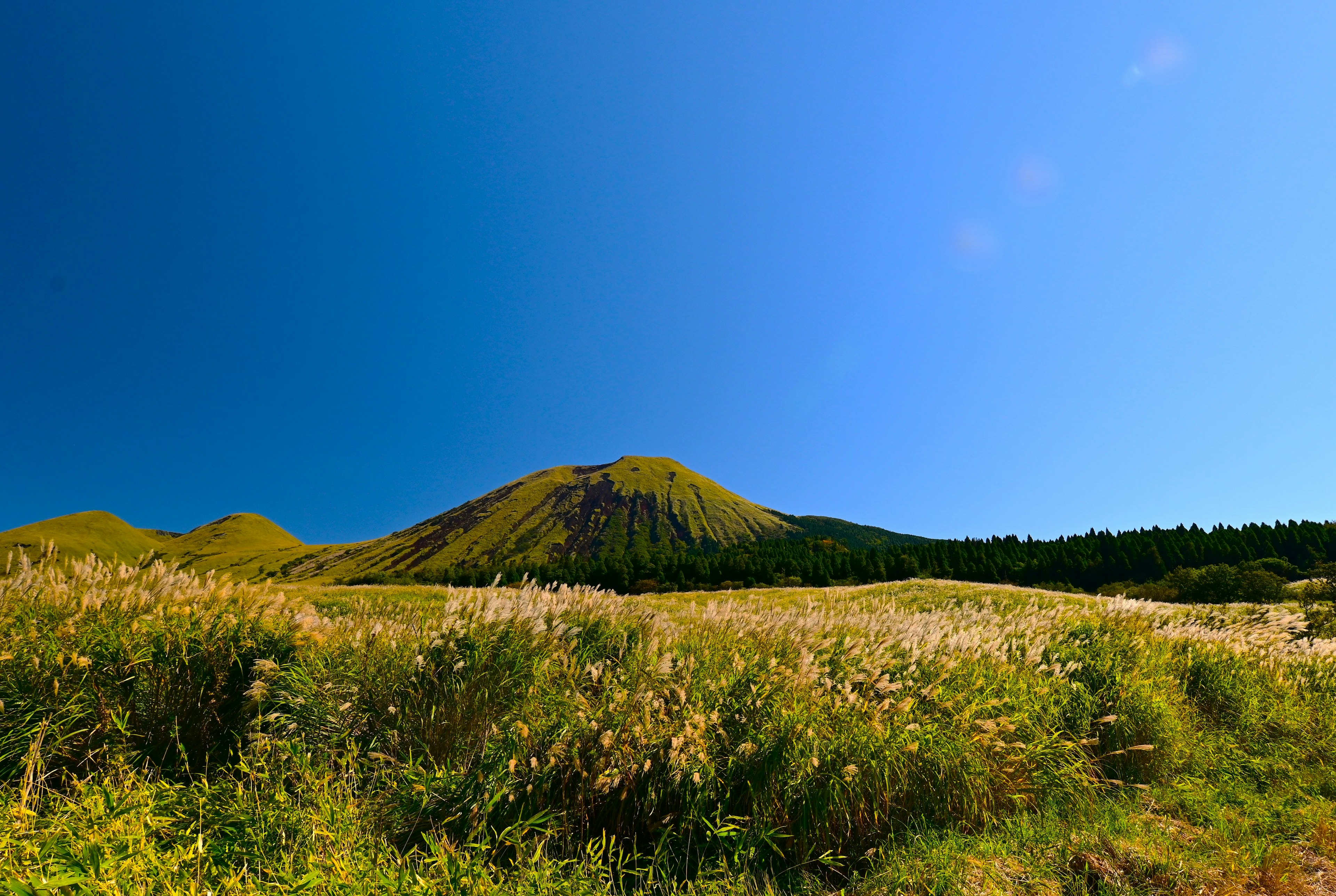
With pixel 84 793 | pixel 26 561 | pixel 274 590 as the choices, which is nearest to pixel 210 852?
pixel 84 793

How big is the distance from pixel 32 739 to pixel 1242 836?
8910mm

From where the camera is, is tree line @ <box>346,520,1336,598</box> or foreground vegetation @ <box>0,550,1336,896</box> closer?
foreground vegetation @ <box>0,550,1336,896</box>

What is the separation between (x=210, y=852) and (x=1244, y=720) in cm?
1036

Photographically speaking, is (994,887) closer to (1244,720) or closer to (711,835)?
(711,835)

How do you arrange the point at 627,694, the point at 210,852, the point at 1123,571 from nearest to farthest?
1. the point at 210,852
2. the point at 627,694
3. the point at 1123,571

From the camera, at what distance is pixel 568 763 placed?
377 centimetres

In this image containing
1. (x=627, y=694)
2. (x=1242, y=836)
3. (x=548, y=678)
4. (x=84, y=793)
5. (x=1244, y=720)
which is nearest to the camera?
(x=84, y=793)

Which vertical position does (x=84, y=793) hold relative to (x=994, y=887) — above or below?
above

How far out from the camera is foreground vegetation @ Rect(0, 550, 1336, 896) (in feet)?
10.0

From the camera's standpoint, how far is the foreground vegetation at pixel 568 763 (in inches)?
120

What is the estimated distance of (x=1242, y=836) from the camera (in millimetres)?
4020

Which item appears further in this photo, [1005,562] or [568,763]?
[1005,562]

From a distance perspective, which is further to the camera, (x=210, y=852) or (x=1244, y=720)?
(x=1244, y=720)

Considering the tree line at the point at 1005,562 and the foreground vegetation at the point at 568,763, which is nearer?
the foreground vegetation at the point at 568,763
